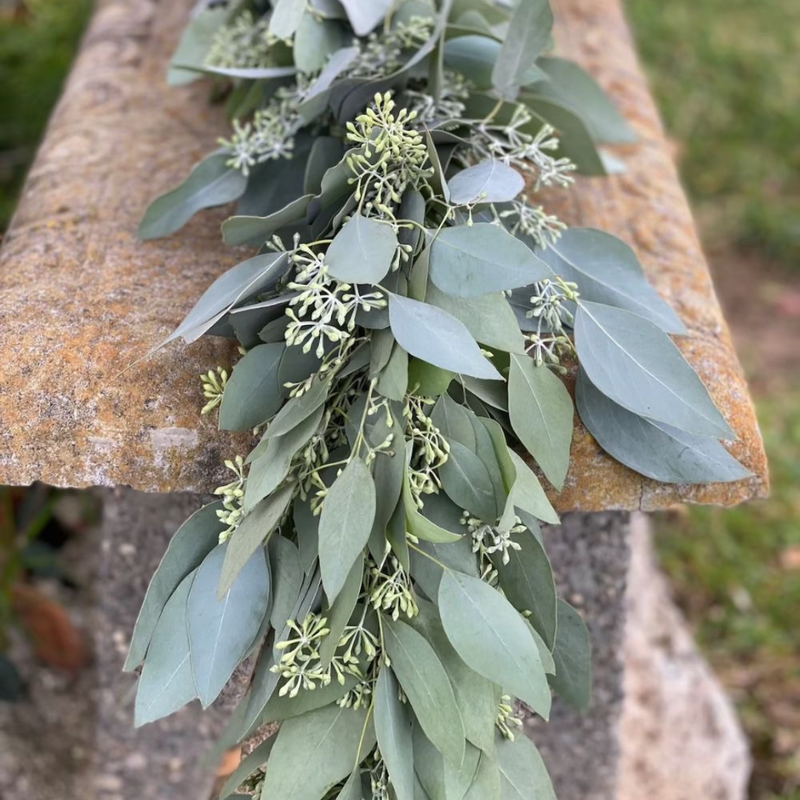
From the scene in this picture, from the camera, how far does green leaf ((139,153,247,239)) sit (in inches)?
36.2

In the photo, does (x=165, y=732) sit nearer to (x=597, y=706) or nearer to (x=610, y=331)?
(x=597, y=706)

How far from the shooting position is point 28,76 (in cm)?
201

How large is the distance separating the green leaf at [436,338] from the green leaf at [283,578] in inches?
7.1

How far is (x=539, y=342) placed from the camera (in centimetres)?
72

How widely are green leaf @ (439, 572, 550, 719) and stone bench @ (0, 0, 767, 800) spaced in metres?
0.16

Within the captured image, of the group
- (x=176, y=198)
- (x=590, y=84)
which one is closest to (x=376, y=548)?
(x=176, y=198)

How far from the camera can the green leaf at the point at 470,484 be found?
667 millimetres

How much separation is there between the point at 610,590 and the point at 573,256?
0.38 m

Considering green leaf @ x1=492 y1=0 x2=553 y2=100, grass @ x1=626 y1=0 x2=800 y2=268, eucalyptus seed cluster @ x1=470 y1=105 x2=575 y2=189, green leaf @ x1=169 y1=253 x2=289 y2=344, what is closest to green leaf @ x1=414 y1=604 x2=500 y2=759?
Result: green leaf @ x1=169 y1=253 x2=289 y2=344

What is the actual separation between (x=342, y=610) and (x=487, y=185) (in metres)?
0.32

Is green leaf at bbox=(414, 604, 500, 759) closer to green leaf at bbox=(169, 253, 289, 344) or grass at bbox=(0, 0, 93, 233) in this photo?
green leaf at bbox=(169, 253, 289, 344)

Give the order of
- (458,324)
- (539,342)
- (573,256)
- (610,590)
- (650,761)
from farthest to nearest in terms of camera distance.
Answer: (650,761), (610,590), (573,256), (539,342), (458,324)

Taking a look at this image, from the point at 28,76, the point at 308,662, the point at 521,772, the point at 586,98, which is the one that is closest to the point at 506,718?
the point at 521,772

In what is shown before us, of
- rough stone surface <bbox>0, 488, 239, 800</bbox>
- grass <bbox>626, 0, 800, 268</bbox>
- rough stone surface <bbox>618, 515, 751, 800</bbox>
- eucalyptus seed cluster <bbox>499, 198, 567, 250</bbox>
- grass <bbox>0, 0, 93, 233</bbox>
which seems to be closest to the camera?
eucalyptus seed cluster <bbox>499, 198, 567, 250</bbox>
